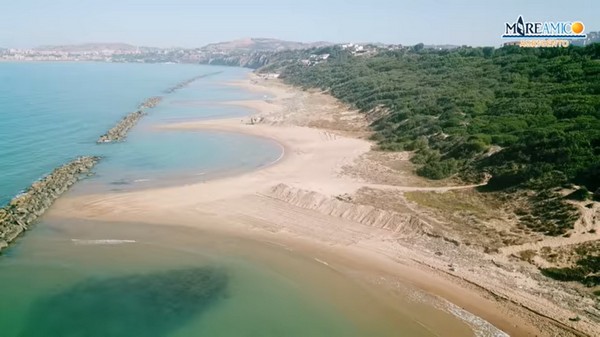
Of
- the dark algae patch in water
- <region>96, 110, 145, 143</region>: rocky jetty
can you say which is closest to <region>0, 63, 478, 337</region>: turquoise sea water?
the dark algae patch in water

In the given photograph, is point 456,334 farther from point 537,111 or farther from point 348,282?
point 537,111

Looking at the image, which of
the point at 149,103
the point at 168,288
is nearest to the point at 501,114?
the point at 168,288

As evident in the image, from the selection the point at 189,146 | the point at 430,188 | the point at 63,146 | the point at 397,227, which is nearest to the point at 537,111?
the point at 430,188

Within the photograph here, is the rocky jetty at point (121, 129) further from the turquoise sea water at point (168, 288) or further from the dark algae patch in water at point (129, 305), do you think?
the dark algae patch in water at point (129, 305)

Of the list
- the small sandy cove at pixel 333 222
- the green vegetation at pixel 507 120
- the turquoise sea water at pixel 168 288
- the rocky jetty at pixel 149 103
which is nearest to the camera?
the turquoise sea water at pixel 168 288

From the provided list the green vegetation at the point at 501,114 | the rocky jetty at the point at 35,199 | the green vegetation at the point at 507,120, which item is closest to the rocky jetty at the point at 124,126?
the rocky jetty at the point at 35,199

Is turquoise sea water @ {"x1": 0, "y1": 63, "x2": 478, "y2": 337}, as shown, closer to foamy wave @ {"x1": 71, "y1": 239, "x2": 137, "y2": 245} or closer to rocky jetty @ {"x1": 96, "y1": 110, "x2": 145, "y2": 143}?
foamy wave @ {"x1": 71, "y1": 239, "x2": 137, "y2": 245}

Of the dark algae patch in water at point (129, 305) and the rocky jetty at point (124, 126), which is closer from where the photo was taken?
the dark algae patch in water at point (129, 305)

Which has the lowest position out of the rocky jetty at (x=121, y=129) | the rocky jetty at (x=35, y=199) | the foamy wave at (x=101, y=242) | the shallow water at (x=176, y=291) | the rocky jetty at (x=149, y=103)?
the shallow water at (x=176, y=291)
